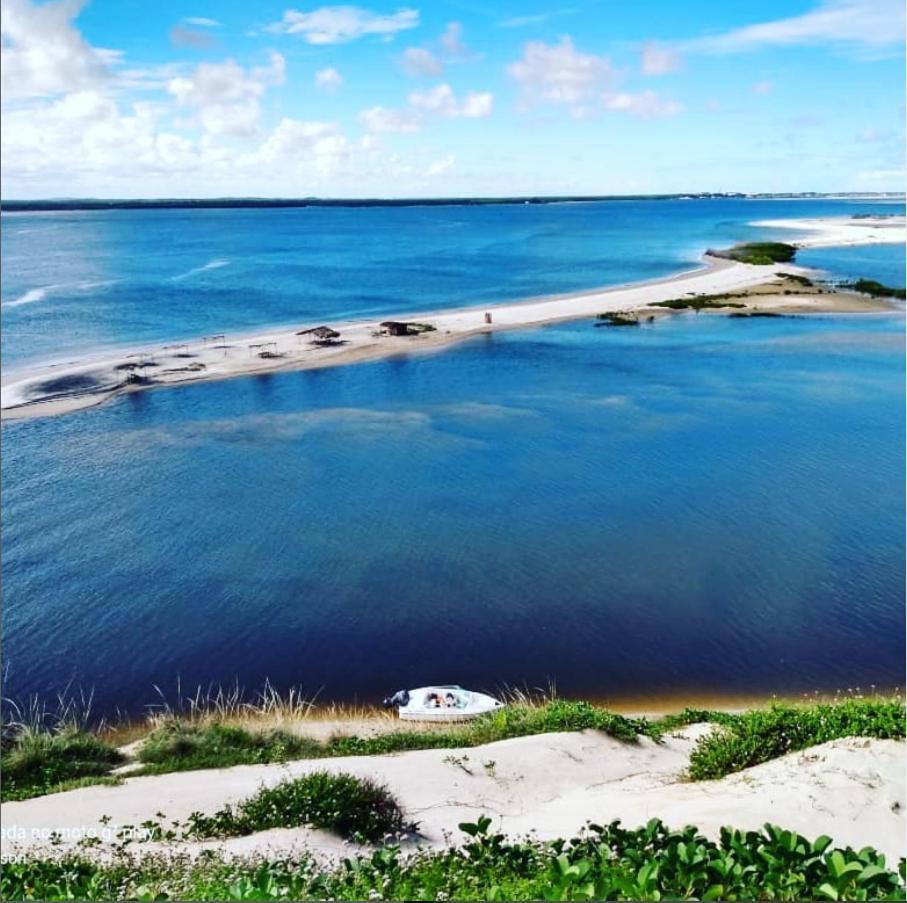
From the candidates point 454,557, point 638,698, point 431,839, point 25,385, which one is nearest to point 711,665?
point 638,698

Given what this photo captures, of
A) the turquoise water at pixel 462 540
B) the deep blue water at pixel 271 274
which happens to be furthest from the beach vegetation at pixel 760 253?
the turquoise water at pixel 462 540

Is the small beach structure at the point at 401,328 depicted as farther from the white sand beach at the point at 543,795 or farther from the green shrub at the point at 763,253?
the green shrub at the point at 763,253

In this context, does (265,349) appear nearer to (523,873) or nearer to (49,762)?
(49,762)

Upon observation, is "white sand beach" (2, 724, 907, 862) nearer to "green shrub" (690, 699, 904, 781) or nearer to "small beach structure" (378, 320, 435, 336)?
"green shrub" (690, 699, 904, 781)

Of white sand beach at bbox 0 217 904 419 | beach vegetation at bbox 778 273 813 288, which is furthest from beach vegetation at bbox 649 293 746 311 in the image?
beach vegetation at bbox 778 273 813 288

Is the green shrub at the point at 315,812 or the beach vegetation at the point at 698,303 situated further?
the beach vegetation at the point at 698,303
